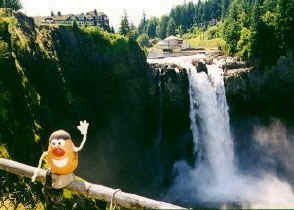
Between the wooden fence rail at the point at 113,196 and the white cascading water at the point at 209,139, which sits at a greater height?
the wooden fence rail at the point at 113,196

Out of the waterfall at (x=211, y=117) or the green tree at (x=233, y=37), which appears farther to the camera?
the green tree at (x=233, y=37)

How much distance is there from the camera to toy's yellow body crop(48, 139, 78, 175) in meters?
5.12

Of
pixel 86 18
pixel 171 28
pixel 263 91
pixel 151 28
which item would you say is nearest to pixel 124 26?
pixel 86 18

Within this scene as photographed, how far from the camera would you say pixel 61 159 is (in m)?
5.16

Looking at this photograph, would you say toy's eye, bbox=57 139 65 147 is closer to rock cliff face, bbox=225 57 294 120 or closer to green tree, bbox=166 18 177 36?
rock cliff face, bbox=225 57 294 120

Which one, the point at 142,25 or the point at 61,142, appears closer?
the point at 61,142

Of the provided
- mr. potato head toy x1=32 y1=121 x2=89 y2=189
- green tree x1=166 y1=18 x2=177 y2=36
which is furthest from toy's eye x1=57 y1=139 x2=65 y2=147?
green tree x1=166 y1=18 x2=177 y2=36

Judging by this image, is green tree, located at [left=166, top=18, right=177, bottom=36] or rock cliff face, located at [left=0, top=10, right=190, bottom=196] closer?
rock cliff face, located at [left=0, top=10, right=190, bottom=196]

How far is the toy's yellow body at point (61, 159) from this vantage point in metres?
5.12

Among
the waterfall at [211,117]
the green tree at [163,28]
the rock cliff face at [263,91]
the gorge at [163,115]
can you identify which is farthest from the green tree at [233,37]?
the green tree at [163,28]

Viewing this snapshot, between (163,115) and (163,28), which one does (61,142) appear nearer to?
(163,115)

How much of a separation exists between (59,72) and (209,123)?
1869cm

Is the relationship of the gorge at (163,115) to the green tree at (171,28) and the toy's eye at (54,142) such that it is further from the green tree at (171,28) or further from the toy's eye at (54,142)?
the green tree at (171,28)

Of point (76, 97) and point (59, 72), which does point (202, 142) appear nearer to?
point (76, 97)
